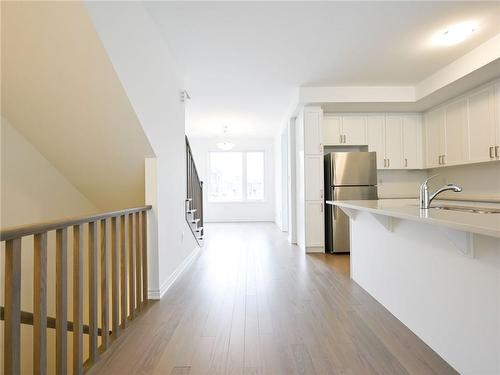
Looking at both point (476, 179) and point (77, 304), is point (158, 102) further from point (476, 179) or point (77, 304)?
point (476, 179)

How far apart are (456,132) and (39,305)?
5195 mm

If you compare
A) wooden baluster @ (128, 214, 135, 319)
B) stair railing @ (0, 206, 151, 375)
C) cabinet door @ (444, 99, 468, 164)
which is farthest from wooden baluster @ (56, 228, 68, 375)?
cabinet door @ (444, 99, 468, 164)

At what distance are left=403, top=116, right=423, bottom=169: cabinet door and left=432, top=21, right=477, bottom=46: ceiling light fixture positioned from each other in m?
1.97

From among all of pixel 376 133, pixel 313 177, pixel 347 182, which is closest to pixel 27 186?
pixel 313 177

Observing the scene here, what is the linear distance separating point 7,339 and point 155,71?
2428 millimetres

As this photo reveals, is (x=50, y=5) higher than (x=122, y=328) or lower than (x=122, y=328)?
higher

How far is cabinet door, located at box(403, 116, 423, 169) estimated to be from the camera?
511 cm

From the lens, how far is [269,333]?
209 cm

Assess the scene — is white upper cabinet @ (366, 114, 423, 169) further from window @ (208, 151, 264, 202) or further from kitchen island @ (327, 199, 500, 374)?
window @ (208, 151, 264, 202)

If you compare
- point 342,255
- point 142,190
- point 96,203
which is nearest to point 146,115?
point 142,190

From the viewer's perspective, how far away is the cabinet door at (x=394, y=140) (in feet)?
16.7

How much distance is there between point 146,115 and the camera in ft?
8.55

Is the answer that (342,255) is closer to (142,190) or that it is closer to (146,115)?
(142,190)

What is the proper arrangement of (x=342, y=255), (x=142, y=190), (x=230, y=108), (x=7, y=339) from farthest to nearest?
(x=230, y=108), (x=342, y=255), (x=142, y=190), (x=7, y=339)
